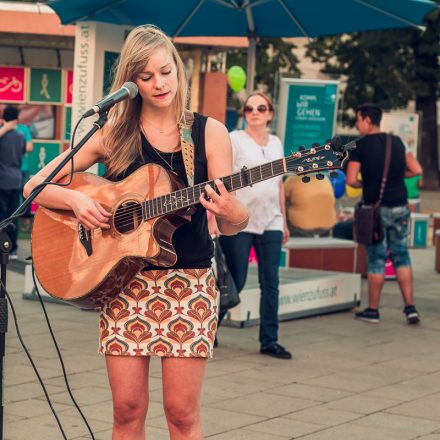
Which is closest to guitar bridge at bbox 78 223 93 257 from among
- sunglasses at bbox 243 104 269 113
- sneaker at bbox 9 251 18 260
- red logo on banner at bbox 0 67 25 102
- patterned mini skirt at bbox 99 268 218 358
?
patterned mini skirt at bbox 99 268 218 358

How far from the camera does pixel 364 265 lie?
40.5 ft

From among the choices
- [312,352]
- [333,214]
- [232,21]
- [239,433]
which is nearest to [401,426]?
[239,433]

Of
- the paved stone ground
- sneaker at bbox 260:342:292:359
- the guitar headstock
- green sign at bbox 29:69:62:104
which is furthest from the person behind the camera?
green sign at bbox 29:69:62:104

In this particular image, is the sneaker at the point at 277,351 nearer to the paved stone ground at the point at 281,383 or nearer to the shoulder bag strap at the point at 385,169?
the paved stone ground at the point at 281,383

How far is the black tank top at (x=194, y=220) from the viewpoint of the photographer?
397cm

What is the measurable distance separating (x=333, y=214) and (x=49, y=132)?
18.8ft

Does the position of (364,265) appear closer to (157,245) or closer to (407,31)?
(157,245)

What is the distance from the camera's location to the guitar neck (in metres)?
3.83

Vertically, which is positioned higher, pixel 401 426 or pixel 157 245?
pixel 157 245

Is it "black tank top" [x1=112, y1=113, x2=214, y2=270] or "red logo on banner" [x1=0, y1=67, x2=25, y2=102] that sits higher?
"red logo on banner" [x1=0, y1=67, x2=25, y2=102]

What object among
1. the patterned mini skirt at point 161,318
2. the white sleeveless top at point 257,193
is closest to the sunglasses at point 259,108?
the white sleeveless top at point 257,193

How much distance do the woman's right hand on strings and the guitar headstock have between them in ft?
2.28

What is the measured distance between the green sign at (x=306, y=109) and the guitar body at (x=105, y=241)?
29.4 feet

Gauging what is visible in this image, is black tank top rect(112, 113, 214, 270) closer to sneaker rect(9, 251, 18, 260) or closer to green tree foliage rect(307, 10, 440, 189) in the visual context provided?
sneaker rect(9, 251, 18, 260)
